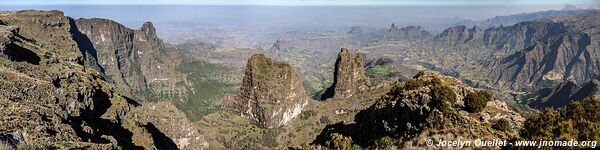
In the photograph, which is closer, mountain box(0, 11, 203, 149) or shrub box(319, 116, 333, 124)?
mountain box(0, 11, 203, 149)

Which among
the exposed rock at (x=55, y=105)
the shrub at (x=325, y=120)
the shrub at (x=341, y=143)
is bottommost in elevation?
Answer: the shrub at (x=325, y=120)

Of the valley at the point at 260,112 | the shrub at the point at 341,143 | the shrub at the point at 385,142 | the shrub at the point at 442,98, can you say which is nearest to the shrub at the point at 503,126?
the valley at the point at 260,112

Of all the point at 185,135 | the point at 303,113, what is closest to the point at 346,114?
the point at 303,113

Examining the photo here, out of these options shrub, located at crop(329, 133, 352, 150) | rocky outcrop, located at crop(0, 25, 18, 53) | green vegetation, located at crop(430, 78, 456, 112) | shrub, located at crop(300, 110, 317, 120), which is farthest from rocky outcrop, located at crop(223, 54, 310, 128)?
green vegetation, located at crop(430, 78, 456, 112)

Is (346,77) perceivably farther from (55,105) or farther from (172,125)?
(55,105)

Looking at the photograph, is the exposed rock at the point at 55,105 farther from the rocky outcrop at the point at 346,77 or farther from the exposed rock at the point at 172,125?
the rocky outcrop at the point at 346,77

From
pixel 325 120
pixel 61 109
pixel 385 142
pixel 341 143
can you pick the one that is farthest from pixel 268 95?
pixel 385 142

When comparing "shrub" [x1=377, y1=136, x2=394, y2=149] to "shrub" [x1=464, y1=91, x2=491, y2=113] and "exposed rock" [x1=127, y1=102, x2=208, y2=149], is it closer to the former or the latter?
"shrub" [x1=464, y1=91, x2=491, y2=113]
